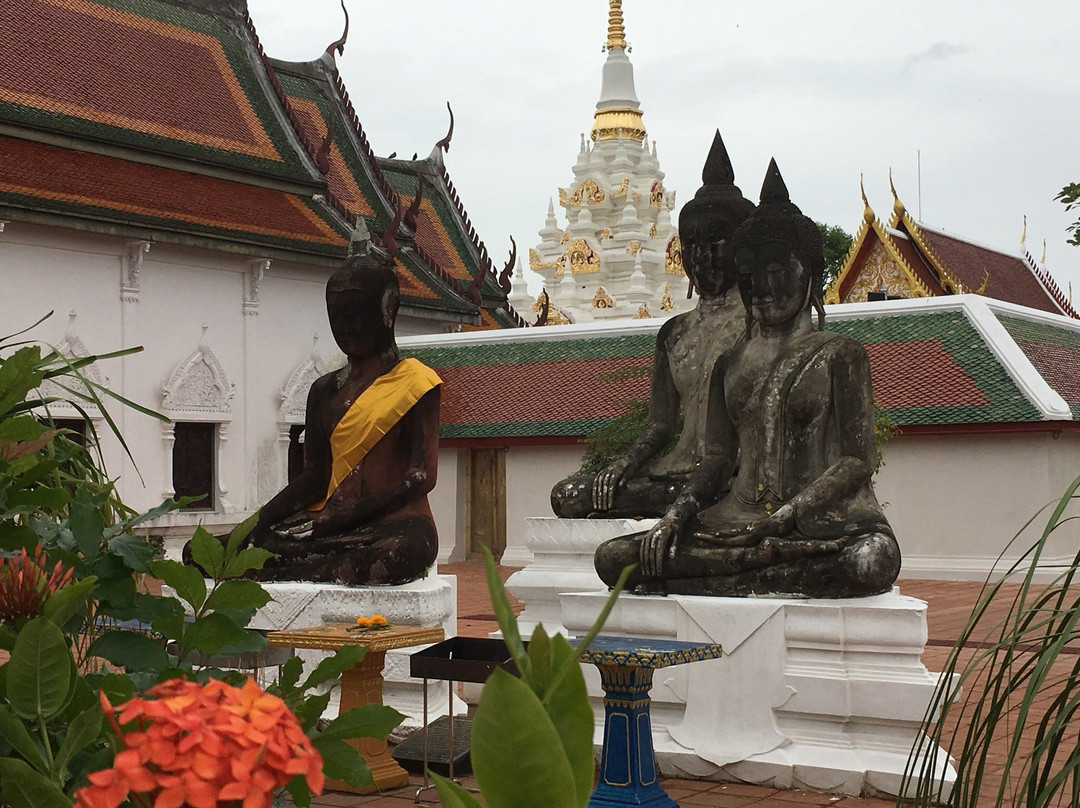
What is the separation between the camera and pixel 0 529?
7.55 feet

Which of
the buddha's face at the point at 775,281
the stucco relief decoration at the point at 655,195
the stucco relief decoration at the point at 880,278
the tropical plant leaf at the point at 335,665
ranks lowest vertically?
the tropical plant leaf at the point at 335,665

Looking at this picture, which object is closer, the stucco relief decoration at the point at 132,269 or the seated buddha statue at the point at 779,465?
the seated buddha statue at the point at 779,465

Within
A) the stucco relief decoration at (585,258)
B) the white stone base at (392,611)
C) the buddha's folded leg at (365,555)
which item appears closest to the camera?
the white stone base at (392,611)

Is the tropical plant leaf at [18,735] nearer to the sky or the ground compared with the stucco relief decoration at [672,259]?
nearer to the ground

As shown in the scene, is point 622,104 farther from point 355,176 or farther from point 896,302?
point 896,302

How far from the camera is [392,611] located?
659 cm

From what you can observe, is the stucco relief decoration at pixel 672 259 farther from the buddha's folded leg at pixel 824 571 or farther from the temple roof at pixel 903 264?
the buddha's folded leg at pixel 824 571

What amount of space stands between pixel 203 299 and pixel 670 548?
12.4 metres

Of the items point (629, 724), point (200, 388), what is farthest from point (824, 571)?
point (200, 388)

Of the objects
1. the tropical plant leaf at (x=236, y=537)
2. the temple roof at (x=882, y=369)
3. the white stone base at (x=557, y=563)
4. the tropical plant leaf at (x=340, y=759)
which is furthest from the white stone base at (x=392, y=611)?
the temple roof at (x=882, y=369)

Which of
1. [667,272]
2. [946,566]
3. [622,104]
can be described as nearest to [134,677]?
[946,566]

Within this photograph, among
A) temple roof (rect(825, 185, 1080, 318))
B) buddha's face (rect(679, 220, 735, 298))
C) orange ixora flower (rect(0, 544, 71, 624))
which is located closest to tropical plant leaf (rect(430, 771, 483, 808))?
orange ixora flower (rect(0, 544, 71, 624))

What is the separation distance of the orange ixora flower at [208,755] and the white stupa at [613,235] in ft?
98.4

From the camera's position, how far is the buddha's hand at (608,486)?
7.37 m
